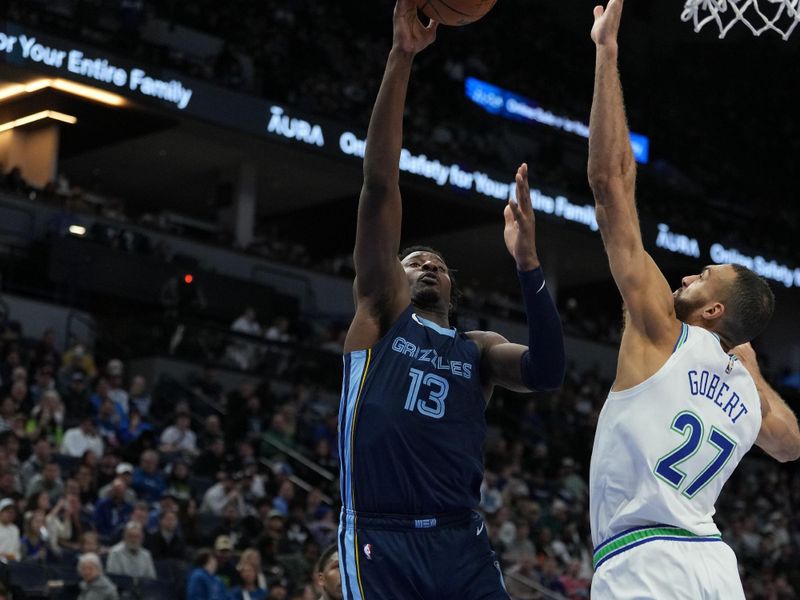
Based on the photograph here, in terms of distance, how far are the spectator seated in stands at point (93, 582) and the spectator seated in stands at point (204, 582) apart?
2.43 feet

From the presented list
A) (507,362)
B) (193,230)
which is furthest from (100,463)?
(193,230)

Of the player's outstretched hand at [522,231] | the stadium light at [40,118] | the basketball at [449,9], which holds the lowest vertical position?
the player's outstretched hand at [522,231]

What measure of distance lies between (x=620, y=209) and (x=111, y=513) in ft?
28.5

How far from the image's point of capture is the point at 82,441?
13656 mm

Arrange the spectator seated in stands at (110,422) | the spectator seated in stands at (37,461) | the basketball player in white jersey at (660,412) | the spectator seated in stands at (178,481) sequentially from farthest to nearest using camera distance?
the spectator seated in stands at (110,422)
the spectator seated in stands at (178,481)
the spectator seated in stands at (37,461)
the basketball player in white jersey at (660,412)

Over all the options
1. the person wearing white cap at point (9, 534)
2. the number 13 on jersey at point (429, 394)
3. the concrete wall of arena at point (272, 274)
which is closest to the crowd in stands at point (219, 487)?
the person wearing white cap at point (9, 534)

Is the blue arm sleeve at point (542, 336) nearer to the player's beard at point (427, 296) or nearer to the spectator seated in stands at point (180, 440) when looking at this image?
the player's beard at point (427, 296)

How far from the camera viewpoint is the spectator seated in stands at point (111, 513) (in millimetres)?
12047

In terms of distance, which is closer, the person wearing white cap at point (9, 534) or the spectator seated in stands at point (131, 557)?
the person wearing white cap at point (9, 534)

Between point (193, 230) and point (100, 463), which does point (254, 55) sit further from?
point (100, 463)

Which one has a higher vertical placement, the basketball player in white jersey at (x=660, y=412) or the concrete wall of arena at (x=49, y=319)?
the concrete wall of arena at (x=49, y=319)

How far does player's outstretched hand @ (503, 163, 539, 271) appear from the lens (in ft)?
14.8

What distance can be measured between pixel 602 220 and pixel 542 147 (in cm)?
2547

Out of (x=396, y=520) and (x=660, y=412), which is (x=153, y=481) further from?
(x=660, y=412)
